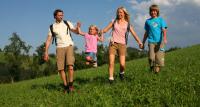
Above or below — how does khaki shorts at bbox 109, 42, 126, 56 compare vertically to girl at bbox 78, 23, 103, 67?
below

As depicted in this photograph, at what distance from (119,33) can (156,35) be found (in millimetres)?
1670

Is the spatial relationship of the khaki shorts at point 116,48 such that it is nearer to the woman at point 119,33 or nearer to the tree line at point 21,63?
the woman at point 119,33

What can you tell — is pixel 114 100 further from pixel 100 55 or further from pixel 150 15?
pixel 100 55

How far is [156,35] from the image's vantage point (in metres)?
14.6

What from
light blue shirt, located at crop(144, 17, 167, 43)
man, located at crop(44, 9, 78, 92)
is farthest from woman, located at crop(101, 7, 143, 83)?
man, located at crop(44, 9, 78, 92)

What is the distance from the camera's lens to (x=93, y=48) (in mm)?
21391

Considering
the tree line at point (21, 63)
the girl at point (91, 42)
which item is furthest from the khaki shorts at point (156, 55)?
the tree line at point (21, 63)

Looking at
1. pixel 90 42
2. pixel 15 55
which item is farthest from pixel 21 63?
pixel 90 42

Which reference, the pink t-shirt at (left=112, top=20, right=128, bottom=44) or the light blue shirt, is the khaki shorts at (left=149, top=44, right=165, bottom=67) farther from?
the pink t-shirt at (left=112, top=20, right=128, bottom=44)

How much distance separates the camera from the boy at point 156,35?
14.5 metres

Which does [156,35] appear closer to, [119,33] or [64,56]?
[119,33]

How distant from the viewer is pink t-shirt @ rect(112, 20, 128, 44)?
1358 centimetres

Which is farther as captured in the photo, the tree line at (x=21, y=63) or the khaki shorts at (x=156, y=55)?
the tree line at (x=21, y=63)

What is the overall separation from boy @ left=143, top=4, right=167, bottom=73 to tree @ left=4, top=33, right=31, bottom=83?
10177cm
